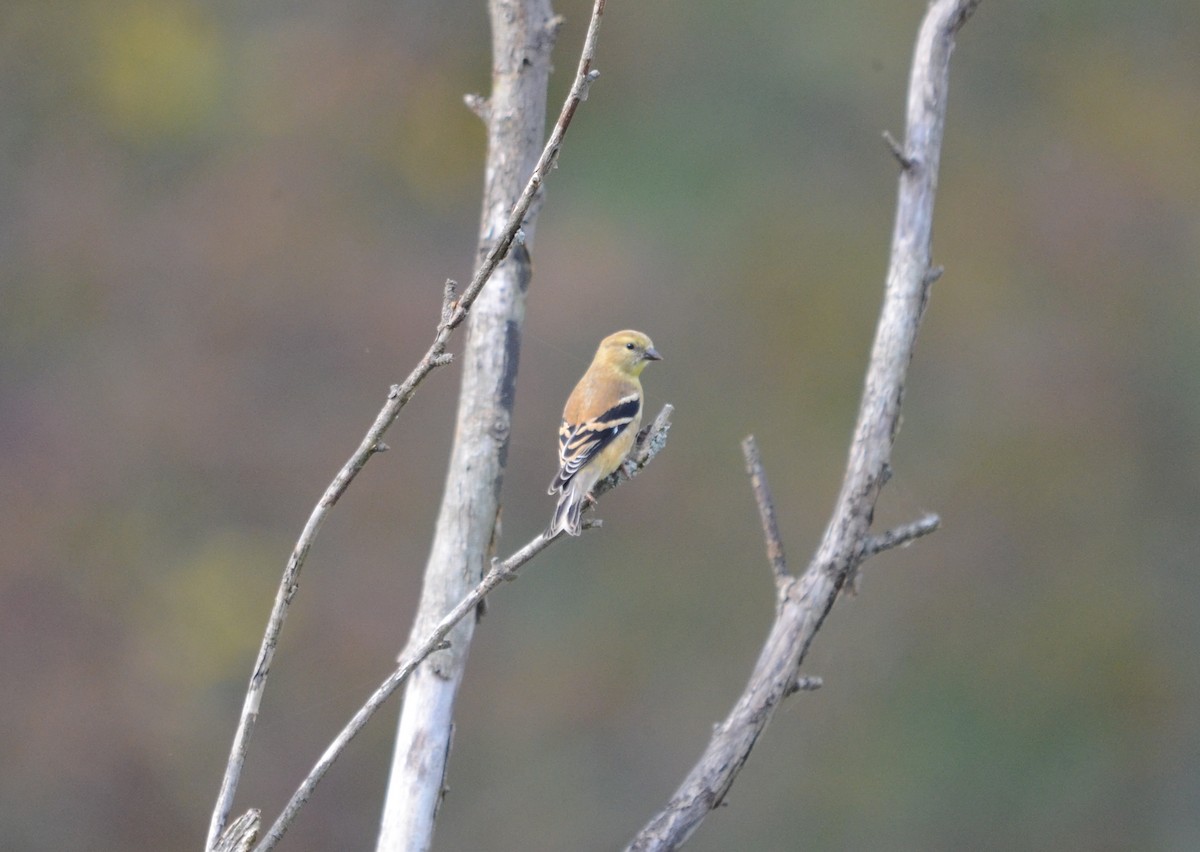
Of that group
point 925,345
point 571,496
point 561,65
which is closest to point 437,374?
point 561,65

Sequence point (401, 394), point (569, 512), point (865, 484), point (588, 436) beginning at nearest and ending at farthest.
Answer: point (401, 394), point (569, 512), point (865, 484), point (588, 436)

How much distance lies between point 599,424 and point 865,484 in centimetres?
79

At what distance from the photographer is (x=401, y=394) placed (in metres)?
2.00

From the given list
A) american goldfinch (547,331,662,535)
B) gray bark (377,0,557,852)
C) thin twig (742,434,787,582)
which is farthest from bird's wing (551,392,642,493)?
thin twig (742,434,787,582)

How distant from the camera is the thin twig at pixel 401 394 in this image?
1959mm

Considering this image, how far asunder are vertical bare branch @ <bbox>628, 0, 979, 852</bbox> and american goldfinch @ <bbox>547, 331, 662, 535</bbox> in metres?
0.60

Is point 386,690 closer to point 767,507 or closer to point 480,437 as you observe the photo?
point 480,437

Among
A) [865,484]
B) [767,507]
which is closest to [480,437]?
[767,507]

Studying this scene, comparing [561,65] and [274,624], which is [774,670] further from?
[561,65]

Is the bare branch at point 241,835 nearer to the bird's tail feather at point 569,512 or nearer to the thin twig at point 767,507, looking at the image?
the bird's tail feather at point 569,512

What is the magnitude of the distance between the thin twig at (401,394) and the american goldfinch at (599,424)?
0.85m

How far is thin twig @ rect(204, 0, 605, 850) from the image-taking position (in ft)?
6.43

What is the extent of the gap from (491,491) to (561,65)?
5.56 meters

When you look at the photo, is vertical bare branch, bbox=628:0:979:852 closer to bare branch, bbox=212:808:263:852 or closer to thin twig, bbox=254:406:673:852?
thin twig, bbox=254:406:673:852
